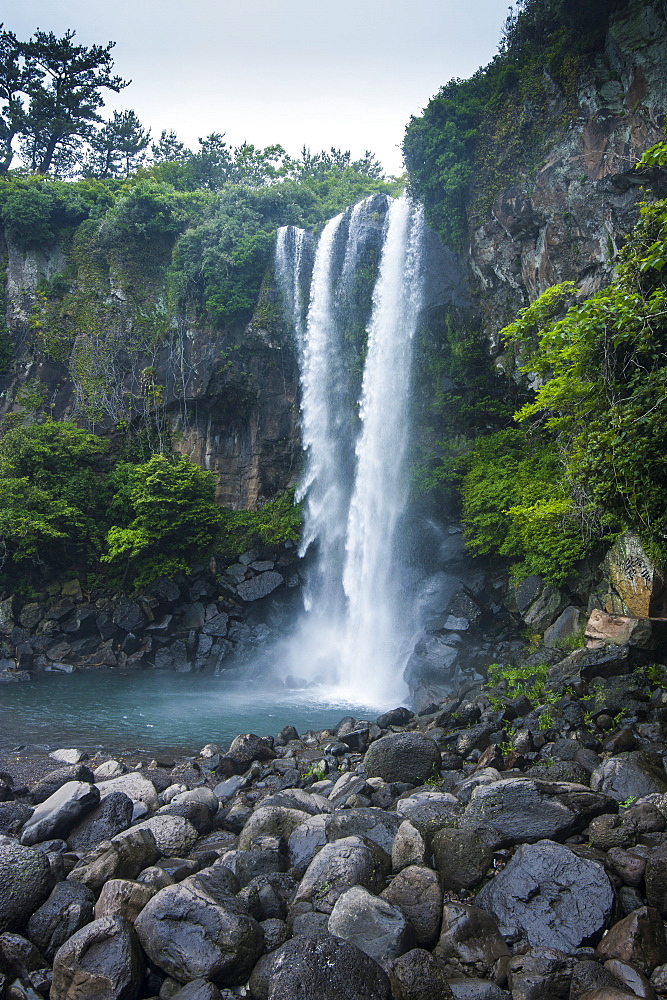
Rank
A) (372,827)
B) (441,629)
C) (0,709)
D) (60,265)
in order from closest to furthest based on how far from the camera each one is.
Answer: (372,827)
(0,709)
(441,629)
(60,265)

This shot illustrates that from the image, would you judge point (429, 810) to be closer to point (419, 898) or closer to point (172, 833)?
point (419, 898)

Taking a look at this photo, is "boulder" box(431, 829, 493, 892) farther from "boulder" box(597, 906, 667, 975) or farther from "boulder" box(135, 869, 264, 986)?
"boulder" box(135, 869, 264, 986)

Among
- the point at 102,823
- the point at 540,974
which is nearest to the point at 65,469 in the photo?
the point at 102,823

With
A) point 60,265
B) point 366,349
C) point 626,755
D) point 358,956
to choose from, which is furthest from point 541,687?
point 60,265

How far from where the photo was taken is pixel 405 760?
26.9 feet

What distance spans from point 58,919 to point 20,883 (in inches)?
19.5

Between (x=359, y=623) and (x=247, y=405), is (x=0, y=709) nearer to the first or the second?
(x=359, y=623)

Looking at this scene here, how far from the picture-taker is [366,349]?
22.7 meters

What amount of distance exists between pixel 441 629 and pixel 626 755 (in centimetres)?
907

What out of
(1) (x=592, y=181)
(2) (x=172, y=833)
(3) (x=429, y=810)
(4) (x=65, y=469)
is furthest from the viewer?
(4) (x=65, y=469)

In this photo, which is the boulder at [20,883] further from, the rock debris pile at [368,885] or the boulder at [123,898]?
the boulder at [123,898]

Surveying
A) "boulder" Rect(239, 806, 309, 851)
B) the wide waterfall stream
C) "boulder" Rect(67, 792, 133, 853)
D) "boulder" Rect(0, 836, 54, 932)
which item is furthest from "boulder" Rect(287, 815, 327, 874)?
the wide waterfall stream

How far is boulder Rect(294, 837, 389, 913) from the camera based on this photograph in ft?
17.1

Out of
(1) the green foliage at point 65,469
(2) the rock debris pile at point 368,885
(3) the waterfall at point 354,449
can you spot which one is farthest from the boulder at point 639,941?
(1) the green foliage at point 65,469
